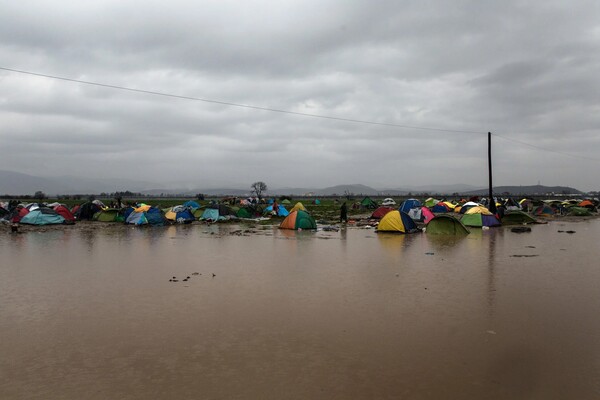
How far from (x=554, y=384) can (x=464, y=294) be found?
4996 mm

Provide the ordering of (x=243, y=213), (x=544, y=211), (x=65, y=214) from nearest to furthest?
(x=65, y=214)
(x=243, y=213)
(x=544, y=211)

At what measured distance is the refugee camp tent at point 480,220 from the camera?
95.0 feet

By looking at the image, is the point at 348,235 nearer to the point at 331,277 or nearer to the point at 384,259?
the point at 384,259

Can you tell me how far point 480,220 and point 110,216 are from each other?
28.5 meters

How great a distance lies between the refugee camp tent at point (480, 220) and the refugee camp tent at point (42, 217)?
2925cm

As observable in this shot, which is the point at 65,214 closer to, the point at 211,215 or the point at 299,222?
the point at 211,215

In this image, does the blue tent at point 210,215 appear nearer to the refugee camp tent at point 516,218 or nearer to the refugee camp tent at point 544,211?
the refugee camp tent at point 516,218

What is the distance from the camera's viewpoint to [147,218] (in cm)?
3141

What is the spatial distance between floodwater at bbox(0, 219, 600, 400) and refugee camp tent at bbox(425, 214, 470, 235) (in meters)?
7.82

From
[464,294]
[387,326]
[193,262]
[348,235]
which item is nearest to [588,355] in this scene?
[387,326]

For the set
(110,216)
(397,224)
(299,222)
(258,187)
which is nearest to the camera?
(397,224)

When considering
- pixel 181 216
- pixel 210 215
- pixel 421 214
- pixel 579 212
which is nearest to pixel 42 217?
pixel 181 216

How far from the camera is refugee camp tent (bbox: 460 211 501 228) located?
1141 inches

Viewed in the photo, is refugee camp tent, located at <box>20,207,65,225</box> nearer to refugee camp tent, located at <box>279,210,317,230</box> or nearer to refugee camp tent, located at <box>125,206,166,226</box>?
refugee camp tent, located at <box>125,206,166,226</box>
